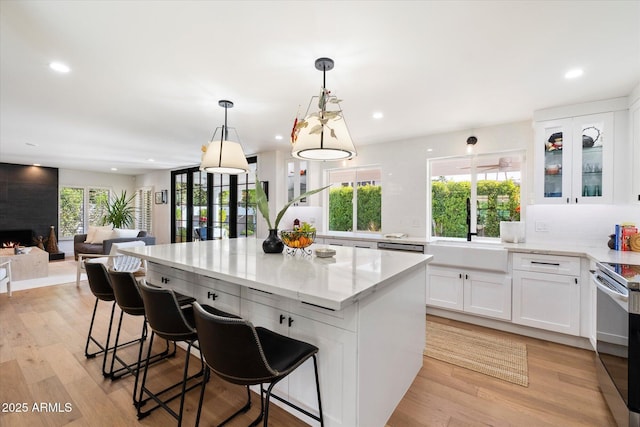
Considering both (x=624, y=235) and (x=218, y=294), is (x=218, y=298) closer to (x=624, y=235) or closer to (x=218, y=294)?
(x=218, y=294)

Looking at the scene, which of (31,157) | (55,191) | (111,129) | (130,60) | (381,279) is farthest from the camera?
(55,191)

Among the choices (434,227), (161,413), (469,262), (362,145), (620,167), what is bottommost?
(161,413)

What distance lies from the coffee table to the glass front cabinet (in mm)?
7882

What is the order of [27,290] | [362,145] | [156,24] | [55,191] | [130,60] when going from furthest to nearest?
[55,191], [362,145], [27,290], [130,60], [156,24]

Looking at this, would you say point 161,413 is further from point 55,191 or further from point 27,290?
point 55,191

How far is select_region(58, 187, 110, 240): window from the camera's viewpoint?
26.6 feet

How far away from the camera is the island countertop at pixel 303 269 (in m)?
1.31

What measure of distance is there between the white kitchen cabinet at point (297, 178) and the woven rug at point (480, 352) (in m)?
3.06

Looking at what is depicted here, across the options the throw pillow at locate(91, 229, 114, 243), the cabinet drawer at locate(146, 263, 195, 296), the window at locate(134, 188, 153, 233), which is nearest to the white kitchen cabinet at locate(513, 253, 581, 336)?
the cabinet drawer at locate(146, 263, 195, 296)

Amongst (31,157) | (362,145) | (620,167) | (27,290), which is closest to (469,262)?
(620,167)

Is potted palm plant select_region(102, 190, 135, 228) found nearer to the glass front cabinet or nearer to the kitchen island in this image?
the kitchen island

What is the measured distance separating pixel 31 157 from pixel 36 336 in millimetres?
5550

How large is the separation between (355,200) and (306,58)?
10.2 feet

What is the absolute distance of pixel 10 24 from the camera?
1834 mm
